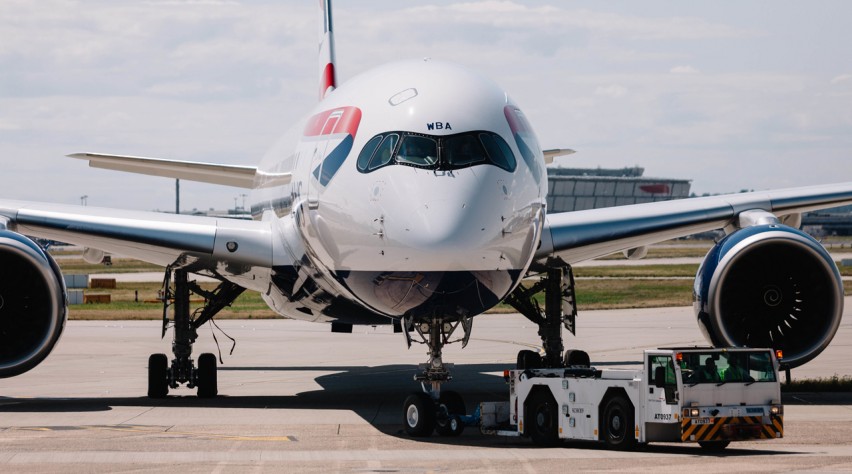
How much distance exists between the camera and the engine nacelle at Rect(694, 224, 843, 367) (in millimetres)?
19125

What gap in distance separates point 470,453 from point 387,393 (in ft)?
27.0

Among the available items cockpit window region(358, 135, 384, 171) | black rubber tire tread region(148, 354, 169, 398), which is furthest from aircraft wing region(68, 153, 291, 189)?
cockpit window region(358, 135, 384, 171)

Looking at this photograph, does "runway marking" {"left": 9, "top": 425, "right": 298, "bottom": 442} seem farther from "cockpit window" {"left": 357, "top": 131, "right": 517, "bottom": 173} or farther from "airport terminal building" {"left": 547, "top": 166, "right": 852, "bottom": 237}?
"airport terminal building" {"left": 547, "top": 166, "right": 852, "bottom": 237}

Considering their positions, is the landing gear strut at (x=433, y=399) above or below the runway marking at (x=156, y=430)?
above

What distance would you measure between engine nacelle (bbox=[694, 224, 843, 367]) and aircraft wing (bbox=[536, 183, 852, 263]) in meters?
0.96

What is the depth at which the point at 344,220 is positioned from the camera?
1527 centimetres

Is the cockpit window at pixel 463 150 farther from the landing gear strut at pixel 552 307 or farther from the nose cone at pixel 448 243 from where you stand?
the landing gear strut at pixel 552 307

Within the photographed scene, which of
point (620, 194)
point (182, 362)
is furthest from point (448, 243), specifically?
point (620, 194)

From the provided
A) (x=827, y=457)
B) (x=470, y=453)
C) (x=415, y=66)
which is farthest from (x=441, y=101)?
(x=827, y=457)

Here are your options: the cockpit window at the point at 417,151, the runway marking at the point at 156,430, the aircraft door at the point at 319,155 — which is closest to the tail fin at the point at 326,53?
the aircraft door at the point at 319,155

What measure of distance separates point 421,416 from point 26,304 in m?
6.92

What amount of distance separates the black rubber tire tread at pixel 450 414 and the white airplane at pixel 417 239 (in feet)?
0.08

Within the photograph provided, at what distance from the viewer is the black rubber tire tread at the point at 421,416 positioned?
15.3m

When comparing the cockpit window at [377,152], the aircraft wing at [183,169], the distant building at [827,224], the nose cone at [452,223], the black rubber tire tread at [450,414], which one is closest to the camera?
the nose cone at [452,223]
